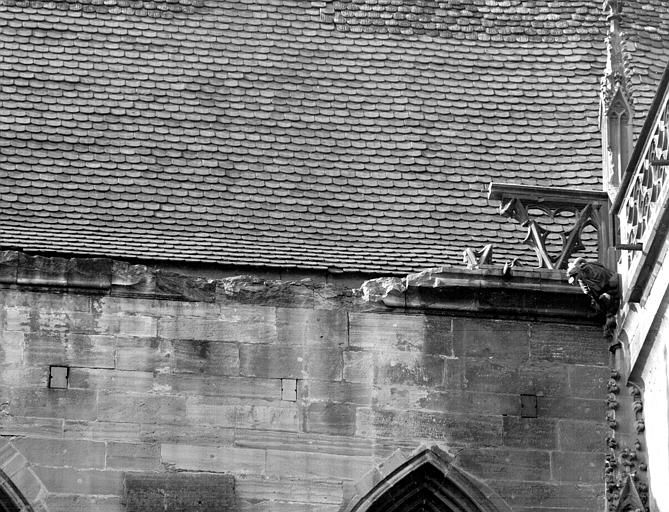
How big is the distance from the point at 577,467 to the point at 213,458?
2.61 m

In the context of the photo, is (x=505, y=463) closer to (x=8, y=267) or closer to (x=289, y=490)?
(x=289, y=490)

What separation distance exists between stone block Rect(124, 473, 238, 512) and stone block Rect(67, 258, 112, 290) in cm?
143

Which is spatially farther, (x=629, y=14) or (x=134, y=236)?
(x=629, y=14)

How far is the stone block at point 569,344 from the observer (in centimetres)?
1556

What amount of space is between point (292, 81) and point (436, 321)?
13.3 ft

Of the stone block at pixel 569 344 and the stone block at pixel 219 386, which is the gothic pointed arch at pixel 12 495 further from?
the stone block at pixel 569 344

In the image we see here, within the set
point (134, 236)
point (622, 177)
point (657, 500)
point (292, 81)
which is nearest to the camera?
point (657, 500)

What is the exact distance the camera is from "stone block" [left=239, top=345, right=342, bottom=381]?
15273 millimetres

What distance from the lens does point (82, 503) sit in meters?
14.7

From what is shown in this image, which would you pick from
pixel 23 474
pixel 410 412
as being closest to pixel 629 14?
pixel 410 412

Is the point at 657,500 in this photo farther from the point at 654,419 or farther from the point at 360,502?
the point at 360,502

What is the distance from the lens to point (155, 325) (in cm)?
1530

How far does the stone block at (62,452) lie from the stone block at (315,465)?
1226 millimetres

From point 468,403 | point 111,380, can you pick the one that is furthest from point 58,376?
point 468,403
